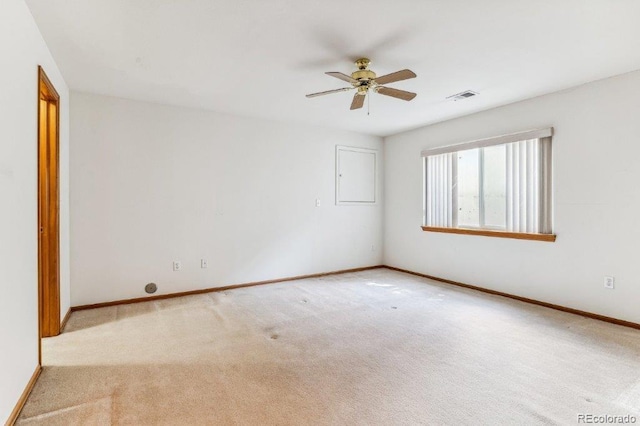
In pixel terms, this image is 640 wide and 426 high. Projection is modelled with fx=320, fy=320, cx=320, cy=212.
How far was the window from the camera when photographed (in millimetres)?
Answer: 3744

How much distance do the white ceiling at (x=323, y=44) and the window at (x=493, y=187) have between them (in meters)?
0.71

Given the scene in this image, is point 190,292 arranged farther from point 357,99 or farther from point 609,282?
point 609,282

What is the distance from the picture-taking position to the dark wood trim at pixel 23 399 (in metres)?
1.69

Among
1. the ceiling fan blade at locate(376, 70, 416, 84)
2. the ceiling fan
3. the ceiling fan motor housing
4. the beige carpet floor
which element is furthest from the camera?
the ceiling fan motor housing

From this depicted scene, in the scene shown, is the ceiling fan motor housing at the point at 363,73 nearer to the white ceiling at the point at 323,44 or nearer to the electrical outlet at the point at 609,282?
the white ceiling at the point at 323,44

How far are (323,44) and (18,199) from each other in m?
2.26

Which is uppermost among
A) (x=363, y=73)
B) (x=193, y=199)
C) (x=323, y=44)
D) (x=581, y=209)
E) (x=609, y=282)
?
(x=323, y=44)

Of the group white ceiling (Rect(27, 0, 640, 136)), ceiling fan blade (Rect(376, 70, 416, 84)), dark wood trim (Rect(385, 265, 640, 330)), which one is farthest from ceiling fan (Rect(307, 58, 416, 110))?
dark wood trim (Rect(385, 265, 640, 330))

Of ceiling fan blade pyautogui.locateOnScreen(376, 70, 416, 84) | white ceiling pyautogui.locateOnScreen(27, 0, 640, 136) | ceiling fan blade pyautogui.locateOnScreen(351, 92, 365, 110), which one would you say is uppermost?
white ceiling pyautogui.locateOnScreen(27, 0, 640, 136)

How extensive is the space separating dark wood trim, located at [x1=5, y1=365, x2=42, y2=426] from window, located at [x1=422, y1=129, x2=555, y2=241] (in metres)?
4.67

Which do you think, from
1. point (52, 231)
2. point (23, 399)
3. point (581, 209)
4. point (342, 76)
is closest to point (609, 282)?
point (581, 209)

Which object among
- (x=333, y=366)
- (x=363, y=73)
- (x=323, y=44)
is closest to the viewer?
(x=333, y=366)

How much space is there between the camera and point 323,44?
2494 mm

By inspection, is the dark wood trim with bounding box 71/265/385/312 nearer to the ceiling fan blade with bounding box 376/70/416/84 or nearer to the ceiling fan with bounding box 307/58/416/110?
the ceiling fan with bounding box 307/58/416/110
